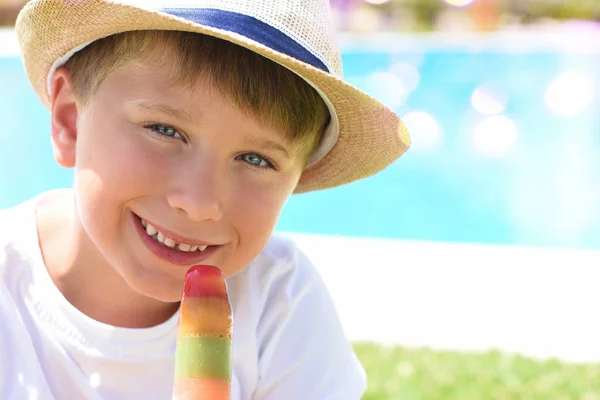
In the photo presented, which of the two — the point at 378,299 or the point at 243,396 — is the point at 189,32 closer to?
the point at 243,396

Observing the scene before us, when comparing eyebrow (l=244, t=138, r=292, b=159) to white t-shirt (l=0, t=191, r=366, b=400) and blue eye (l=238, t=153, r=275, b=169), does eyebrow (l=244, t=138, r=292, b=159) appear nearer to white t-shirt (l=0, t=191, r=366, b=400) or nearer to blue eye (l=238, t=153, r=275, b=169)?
blue eye (l=238, t=153, r=275, b=169)

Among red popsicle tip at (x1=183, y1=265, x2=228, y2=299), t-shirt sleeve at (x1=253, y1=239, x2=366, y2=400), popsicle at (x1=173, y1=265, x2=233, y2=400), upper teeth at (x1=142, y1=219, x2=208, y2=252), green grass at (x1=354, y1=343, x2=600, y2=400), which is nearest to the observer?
popsicle at (x1=173, y1=265, x2=233, y2=400)

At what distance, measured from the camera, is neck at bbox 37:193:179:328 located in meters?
2.43

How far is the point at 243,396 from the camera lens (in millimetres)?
2529

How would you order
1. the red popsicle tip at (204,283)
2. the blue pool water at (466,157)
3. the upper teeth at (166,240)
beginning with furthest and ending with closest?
the blue pool water at (466,157) → the upper teeth at (166,240) → the red popsicle tip at (204,283)

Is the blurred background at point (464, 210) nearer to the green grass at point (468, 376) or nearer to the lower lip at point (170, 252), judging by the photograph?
the green grass at point (468, 376)

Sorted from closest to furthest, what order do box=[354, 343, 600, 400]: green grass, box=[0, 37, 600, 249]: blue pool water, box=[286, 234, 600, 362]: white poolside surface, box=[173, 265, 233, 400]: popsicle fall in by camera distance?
box=[173, 265, 233, 400]: popsicle
box=[354, 343, 600, 400]: green grass
box=[286, 234, 600, 362]: white poolside surface
box=[0, 37, 600, 249]: blue pool water

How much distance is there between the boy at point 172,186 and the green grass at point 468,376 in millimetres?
976

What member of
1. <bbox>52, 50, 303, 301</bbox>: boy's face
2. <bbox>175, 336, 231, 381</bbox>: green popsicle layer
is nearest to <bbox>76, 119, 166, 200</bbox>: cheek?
<bbox>52, 50, 303, 301</bbox>: boy's face

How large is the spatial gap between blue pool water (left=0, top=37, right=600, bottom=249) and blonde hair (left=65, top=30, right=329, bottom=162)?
5006 mm

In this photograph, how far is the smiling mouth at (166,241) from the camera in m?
2.09

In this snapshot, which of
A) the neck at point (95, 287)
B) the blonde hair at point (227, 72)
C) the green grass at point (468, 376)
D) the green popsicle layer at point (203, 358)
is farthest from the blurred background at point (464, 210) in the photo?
the green popsicle layer at point (203, 358)

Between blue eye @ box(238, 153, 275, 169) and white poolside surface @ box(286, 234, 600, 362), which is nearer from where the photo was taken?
blue eye @ box(238, 153, 275, 169)

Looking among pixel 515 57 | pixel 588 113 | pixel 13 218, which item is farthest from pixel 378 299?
pixel 515 57
